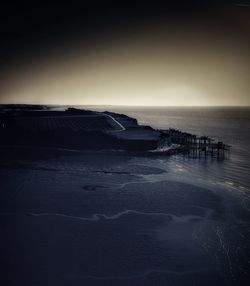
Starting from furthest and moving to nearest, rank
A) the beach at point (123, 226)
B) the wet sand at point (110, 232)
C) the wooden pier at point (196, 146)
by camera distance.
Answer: the wooden pier at point (196, 146) < the beach at point (123, 226) < the wet sand at point (110, 232)

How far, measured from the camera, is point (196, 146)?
5050cm

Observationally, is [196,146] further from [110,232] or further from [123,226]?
[110,232]

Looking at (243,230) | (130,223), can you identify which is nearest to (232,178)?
(243,230)

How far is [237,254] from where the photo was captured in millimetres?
15516

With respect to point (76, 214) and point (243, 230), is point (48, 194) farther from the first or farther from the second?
point (243, 230)

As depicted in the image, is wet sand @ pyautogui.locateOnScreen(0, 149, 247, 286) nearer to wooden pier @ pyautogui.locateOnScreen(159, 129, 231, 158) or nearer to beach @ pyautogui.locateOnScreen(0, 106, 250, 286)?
beach @ pyautogui.locateOnScreen(0, 106, 250, 286)

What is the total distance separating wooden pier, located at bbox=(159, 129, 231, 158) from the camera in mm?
45562

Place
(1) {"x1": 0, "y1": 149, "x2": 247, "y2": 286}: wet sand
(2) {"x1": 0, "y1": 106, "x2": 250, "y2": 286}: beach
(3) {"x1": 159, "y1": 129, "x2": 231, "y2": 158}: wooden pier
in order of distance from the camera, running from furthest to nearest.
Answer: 1. (3) {"x1": 159, "y1": 129, "x2": 231, "y2": 158}: wooden pier
2. (2) {"x1": 0, "y1": 106, "x2": 250, "y2": 286}: beach
3. (1) {"x1": 0, "y1": 149, "x2": 247, "y2": 286}: wet sand

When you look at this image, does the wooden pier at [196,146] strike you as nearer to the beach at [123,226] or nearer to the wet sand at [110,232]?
the beach at [123,226]

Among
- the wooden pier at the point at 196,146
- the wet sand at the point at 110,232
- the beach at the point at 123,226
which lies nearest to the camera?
the wet sand at the point at 110,232

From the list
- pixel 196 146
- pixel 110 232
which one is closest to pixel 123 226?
pixel 110 232

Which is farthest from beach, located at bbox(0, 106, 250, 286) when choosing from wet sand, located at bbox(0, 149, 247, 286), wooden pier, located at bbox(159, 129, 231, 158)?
wooden pier, located at bbox(159, 129, 231, 158)

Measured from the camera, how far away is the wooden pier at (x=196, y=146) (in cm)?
4556

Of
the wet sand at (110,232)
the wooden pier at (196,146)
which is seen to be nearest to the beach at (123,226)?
the wet sand at (110,232)
